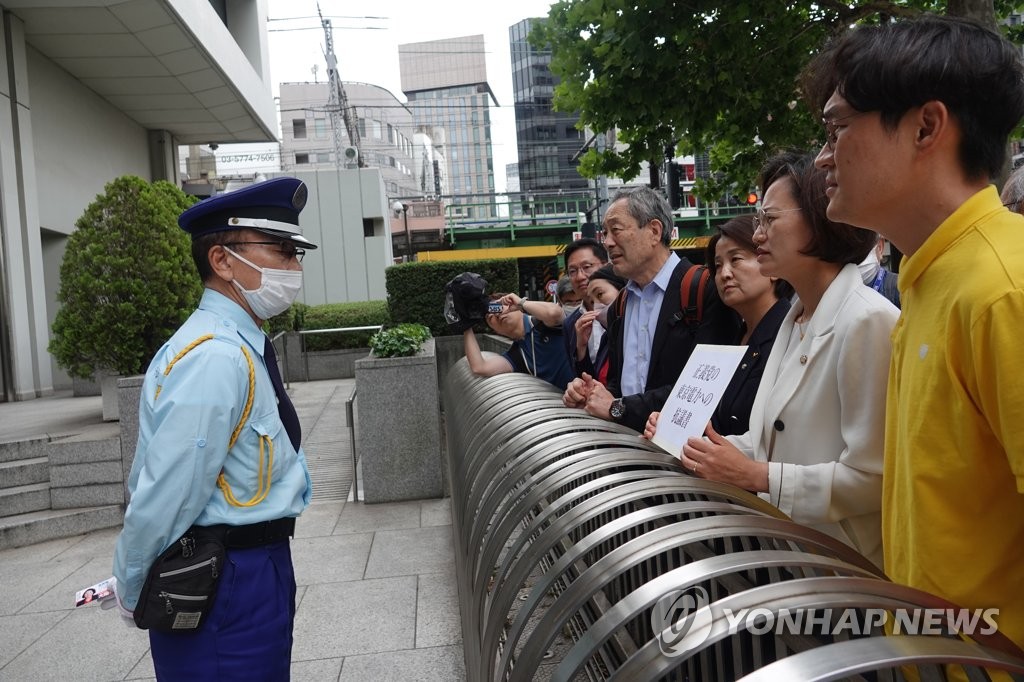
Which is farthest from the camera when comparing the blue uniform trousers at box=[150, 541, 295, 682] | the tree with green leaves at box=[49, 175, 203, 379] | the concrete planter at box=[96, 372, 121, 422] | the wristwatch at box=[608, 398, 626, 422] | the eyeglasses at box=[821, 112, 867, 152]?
the concrete planter at box=[96, 372, 121, 422]

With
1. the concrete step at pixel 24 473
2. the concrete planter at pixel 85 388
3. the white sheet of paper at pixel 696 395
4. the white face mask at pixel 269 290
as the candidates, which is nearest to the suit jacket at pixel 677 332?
the white sheet of paper at pixel 696 395

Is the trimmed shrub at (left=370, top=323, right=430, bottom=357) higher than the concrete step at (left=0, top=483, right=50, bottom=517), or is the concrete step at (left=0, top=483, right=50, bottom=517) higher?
the trimmed shrub at (left=370, top=323, right=430, bottom=357)

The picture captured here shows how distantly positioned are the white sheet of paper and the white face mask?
1.29 meters

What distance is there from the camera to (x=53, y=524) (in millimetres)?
6648

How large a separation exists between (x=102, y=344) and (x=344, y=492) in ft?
8.62

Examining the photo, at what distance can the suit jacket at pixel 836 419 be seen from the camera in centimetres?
185

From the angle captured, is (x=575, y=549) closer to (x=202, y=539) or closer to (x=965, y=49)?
(x=965, y=49)

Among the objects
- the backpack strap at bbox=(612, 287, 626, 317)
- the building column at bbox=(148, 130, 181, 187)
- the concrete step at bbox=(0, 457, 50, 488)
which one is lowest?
the concrete step at bbox=(0, 457, 50, 488)

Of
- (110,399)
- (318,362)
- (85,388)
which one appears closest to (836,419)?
(110,399)

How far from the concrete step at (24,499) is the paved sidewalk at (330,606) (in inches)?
19.9

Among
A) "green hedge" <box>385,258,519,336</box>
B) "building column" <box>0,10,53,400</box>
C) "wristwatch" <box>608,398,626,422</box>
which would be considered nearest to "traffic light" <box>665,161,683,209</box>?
"green hedge" <box>385,258,519,336</box>

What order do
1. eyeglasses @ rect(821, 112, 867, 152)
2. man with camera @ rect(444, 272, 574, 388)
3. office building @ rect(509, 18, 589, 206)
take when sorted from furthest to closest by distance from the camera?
1. office building @ rect(509, 18, 589, 206)
2. man with camera @ rect(444, 272, 574, 388)
3. eyeglasses @ rect(821, 112, 867, 152)

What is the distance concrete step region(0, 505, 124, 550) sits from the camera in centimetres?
650
